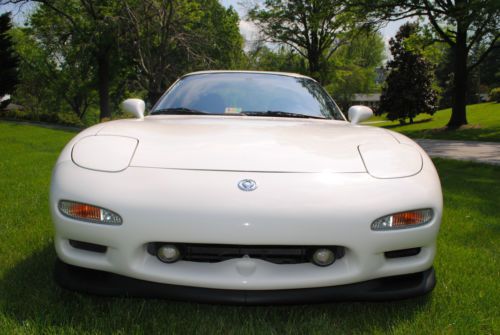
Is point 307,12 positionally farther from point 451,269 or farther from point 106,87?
point 451,269

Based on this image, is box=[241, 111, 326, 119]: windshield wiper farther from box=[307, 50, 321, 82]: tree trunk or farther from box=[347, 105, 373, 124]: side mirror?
box=[307, 50, 321, 82]: tree trunk

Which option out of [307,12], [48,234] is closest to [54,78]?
[307,12]

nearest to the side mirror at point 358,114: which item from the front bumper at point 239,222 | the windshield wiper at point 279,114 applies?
the windshield wiper at point 279,114

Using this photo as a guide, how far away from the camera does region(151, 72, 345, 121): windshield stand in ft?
10.5

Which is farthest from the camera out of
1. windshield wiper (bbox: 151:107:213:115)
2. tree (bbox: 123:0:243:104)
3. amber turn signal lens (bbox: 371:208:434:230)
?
tree (bbox: 123:0:243:104)

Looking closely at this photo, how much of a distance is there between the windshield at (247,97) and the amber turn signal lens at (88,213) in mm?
1371

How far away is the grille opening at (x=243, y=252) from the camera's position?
1852 mm

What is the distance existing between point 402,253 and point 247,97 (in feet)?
5.80

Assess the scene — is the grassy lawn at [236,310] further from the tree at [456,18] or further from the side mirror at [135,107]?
the tree at [456,18]

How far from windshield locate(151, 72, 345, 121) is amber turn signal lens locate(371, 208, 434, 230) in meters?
1.40

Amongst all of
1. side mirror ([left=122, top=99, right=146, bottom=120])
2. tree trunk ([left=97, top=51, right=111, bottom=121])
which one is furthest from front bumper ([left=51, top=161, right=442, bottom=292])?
tree trunk ([left=97, top=51, right=111, bottom=121])

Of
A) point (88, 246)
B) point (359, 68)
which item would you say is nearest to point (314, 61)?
point (359, 68)

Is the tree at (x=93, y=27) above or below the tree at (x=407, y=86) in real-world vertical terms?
above

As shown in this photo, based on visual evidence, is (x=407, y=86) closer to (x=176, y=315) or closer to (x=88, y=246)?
(x=176, y=315)
